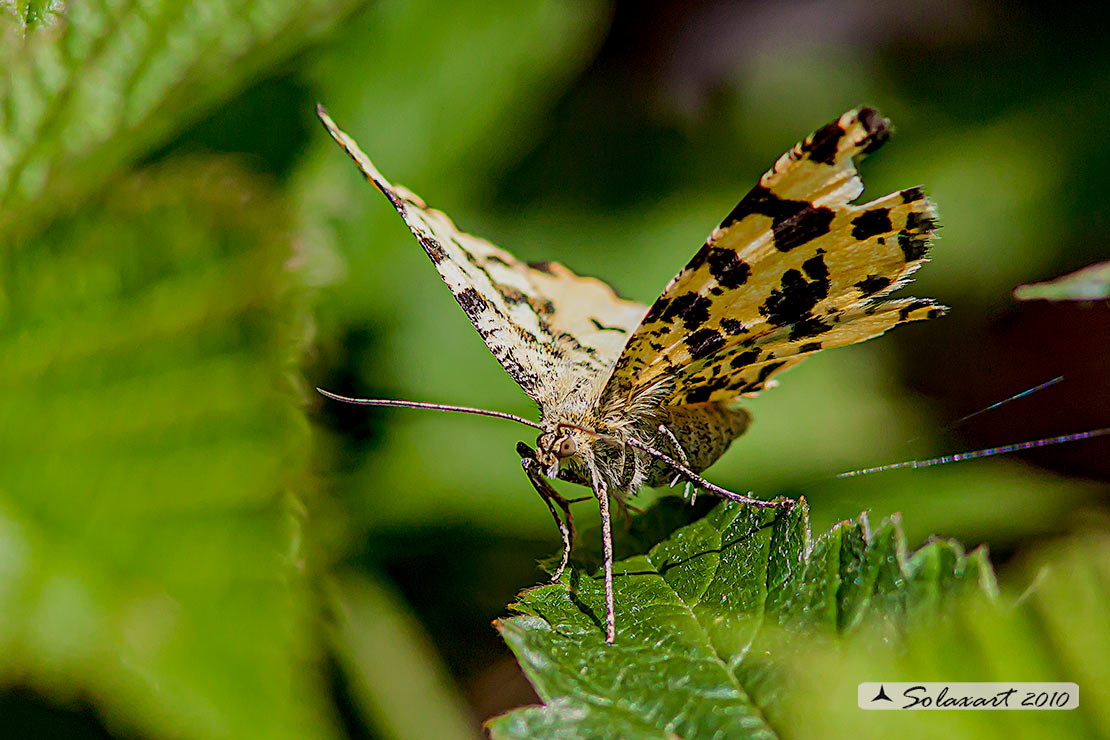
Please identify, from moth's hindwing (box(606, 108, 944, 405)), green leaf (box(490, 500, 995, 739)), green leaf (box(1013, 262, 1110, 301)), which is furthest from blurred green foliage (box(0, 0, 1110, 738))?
moth's hindwing (box(606, 108, 944, 405))

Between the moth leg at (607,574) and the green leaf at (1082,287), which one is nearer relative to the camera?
the green leaf at (1082,287)

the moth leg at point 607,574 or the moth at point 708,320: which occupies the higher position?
the moth at point 708,320

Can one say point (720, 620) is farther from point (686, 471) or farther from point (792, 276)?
point (792, 276)

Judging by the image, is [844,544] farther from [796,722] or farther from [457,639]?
[457,639]

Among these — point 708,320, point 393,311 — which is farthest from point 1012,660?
point 393,311

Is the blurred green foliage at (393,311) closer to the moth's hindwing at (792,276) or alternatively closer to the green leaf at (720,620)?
the green leaf at (720,620)

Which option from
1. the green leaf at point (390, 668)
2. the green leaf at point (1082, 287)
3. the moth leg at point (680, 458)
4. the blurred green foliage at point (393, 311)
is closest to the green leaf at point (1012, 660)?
the blurred green foliage at point (393, 311)

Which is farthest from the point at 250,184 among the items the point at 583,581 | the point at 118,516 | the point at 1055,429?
the point at 1055,429
